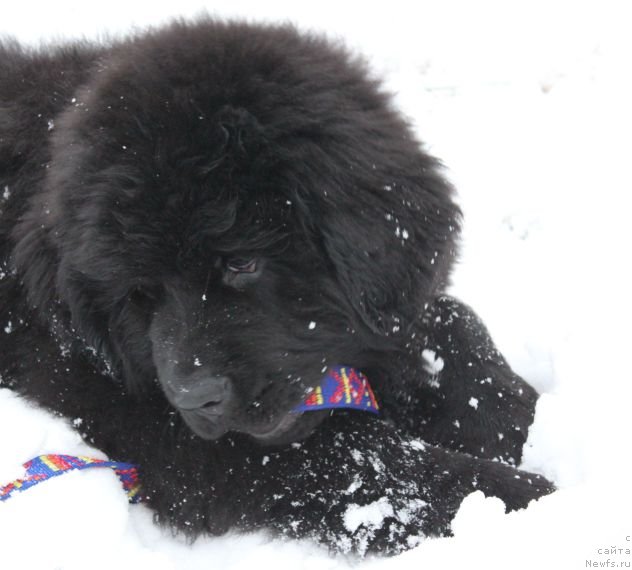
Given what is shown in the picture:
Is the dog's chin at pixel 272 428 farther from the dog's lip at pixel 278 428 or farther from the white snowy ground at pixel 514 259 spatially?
the white snowy ground at pixel 514 259

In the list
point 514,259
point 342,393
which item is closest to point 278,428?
point 342,393

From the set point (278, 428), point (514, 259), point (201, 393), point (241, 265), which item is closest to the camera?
point (201, 393)

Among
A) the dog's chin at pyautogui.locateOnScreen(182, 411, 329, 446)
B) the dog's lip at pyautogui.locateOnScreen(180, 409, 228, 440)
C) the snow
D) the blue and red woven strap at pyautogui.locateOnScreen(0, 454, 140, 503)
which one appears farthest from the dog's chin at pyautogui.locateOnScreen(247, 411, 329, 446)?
the blue and red woven strap at pyautogui.locateOnScreen(0, 454, 140, 503)

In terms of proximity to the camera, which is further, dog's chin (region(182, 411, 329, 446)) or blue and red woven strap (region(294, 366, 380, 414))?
blue and red woven strap (region(294, 366, 380, 414))

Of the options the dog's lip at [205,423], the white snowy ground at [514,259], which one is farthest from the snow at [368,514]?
the dog's lip at [205,423]

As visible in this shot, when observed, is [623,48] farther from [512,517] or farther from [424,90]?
[512,517]

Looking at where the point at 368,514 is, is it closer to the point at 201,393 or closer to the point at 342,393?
the point at 342,393

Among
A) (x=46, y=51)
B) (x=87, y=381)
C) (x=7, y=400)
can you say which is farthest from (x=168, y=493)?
(x=46, y=51)

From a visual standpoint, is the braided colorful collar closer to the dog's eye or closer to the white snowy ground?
the white snowy ground

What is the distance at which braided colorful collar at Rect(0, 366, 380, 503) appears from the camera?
218 cm

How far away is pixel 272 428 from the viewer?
7.04 feet

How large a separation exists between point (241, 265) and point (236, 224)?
0.12 metres

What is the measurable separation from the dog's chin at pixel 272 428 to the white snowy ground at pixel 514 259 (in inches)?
11.4

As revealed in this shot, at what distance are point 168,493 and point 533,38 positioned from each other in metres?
3.75
